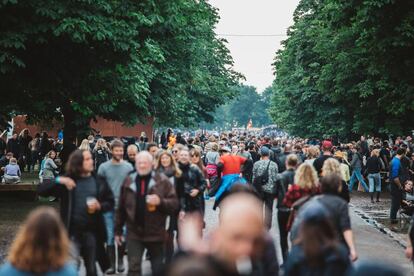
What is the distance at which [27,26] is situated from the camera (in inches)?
720

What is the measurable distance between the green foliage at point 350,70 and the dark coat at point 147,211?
1429 centimetres

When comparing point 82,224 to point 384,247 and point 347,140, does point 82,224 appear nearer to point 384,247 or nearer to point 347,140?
point 384,247

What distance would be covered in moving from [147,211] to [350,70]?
27.5 meters

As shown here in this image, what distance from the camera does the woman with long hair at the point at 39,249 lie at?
4996 millimetres

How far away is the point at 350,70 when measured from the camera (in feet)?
117

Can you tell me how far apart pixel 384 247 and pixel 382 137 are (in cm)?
2367

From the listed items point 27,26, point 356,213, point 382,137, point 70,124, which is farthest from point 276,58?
point 27,26

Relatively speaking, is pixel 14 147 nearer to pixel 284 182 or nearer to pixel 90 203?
pixel 284 182

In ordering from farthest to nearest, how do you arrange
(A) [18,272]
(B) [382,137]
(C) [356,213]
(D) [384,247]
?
(B) [382,137] → (C) [356,213] → (D) [384,247] → (A) [18,272]

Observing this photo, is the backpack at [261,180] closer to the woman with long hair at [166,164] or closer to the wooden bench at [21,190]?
the woman with long hair at [166,164]

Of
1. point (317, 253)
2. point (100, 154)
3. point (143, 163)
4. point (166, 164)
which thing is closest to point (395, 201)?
point (100, 154)

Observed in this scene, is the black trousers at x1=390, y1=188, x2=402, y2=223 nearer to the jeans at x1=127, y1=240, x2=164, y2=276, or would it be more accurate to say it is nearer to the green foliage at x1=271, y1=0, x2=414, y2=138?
the green foliage at x1=271, y1=0, x2=414, y2=138

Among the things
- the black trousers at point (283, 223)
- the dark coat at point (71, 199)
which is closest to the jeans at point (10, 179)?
the black trousers at point (283, 223)

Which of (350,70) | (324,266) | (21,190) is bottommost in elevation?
(21,190)
